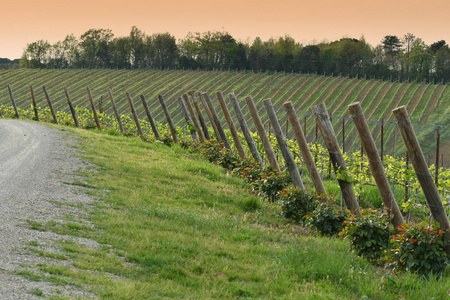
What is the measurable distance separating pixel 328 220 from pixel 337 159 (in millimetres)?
966

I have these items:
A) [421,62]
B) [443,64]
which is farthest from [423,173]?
[421,62]

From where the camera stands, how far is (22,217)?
7.09 m

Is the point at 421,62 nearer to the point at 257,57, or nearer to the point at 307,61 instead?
the point at 307,61

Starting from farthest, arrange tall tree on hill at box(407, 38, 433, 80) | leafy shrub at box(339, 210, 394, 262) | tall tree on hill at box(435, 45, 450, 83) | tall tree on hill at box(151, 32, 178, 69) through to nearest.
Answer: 1. tall tree on hill at box(151, 32, 178, 69)
2. tall tree on hill at box(407, 38, 433, 80)
3. tall tree on hill at box(435, 45, 450, 83)
4. leafy shrub at box(339, 210, 394, 262)

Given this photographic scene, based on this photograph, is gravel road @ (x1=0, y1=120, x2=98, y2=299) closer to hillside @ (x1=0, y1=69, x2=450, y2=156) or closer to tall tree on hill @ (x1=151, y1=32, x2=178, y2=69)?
hillside @ (x1=0, y1=69, x2=450, y2=156)

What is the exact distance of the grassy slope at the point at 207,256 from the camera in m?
5.38

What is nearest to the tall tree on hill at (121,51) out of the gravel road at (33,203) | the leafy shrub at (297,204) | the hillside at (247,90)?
the hillside at (247,90)

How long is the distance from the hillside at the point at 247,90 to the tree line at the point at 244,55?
1899cm

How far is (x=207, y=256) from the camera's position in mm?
6363

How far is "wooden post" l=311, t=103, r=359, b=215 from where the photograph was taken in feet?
25.7

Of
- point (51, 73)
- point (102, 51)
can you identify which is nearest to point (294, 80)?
point (51, 73)

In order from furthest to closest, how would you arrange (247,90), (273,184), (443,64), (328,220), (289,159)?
(443,64) → (247,90) → (273,184) → (289,159) → (328,220)

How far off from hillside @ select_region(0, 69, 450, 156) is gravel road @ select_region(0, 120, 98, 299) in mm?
35248

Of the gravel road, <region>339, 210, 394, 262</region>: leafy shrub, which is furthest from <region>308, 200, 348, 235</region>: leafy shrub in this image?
the gravel road
